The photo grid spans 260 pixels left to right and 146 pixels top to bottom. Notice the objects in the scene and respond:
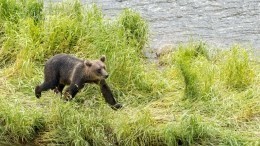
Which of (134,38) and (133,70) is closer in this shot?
(133,70)

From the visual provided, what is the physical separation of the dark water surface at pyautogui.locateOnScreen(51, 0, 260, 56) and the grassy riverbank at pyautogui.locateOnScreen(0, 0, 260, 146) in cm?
65

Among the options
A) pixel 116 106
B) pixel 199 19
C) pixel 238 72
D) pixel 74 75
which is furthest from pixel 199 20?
pixel 74 75

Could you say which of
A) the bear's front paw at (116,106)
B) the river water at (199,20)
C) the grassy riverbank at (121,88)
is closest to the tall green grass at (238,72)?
the grassy riverbank at (121,88)

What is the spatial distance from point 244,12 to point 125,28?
242cm

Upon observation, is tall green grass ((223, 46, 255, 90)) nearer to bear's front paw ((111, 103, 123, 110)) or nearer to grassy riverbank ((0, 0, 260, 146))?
grassy riverbank ((0, 0, 260, 146))

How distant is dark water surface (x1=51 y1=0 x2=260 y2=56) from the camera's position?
9.48 metres

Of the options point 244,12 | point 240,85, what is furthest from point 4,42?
point 244,12

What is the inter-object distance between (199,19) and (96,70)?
11.8 ft

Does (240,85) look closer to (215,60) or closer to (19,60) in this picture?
(215,60)

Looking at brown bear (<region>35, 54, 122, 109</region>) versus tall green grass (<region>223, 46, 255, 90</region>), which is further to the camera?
tall green grass (<region>223, 46, 255, 90</region>)

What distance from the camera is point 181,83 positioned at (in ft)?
25.6

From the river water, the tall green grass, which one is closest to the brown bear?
the tall green grass

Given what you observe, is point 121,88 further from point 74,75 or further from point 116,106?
point 74,75

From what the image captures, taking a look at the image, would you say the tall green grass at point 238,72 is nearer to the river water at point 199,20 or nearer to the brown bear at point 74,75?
the river water at point 199,20
